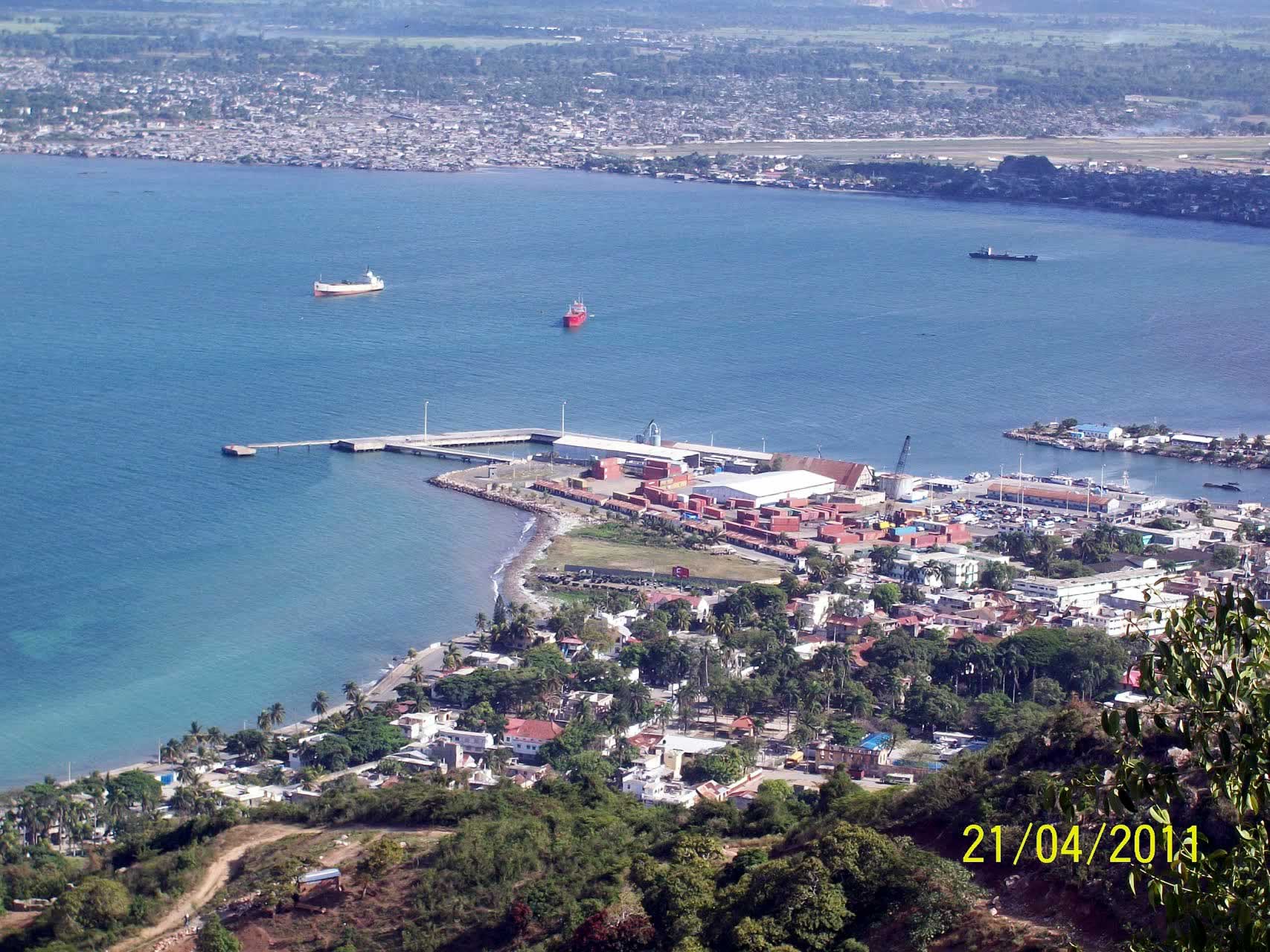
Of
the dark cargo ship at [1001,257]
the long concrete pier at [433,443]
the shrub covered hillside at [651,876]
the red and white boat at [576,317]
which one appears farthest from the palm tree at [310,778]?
the dark cargo ship at [1001,257]

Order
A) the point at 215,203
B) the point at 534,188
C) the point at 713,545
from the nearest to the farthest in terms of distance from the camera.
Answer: the point at 713,545 → the point at 215,203 → the point at 534,188

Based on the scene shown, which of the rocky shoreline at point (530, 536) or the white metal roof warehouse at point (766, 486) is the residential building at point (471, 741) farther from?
the white metal roof warehouse at point (766, 486)

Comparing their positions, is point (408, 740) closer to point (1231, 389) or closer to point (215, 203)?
point (1231, 389)

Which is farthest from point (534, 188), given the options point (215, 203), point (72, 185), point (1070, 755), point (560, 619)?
point (1070, 755)

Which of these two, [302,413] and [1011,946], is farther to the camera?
[302,413]

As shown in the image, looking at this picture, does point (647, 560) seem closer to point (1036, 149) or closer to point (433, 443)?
point (433, 443)

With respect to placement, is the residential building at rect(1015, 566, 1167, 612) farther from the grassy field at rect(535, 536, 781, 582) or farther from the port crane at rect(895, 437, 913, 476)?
the port crane at rect(895, 437, 913, 476)

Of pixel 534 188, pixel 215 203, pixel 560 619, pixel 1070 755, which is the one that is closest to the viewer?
pixel 1070 755
